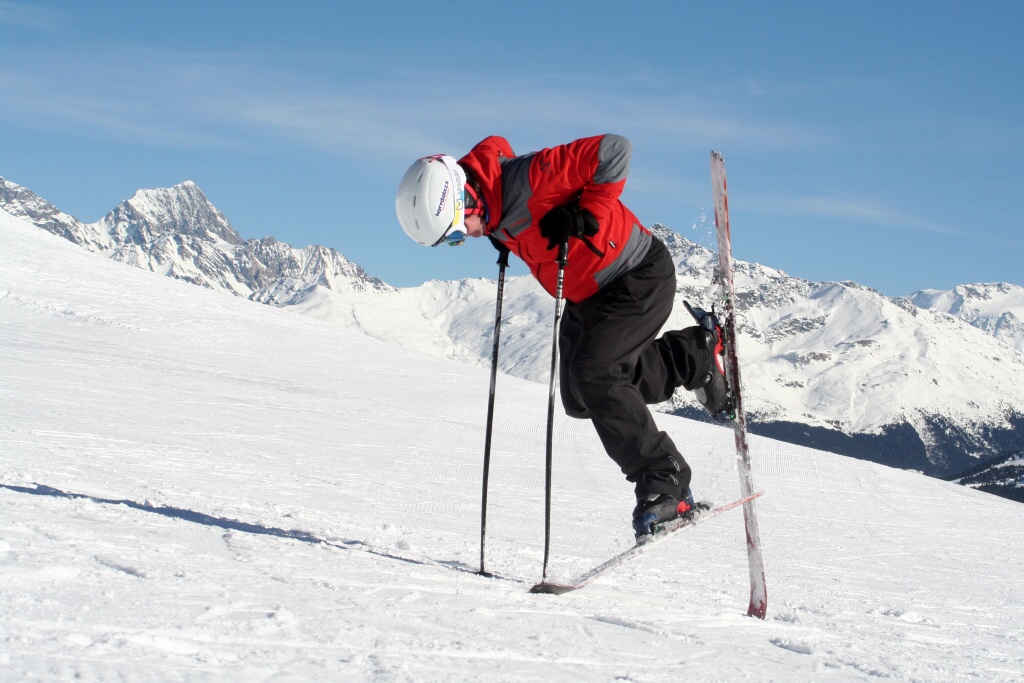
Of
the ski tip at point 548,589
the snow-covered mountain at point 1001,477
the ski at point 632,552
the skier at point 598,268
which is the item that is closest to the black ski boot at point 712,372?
the skier at point 598,268

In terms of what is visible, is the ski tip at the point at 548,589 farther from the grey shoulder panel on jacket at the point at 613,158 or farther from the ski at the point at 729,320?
the grey shoulder panel on jacket at the point at 613,158

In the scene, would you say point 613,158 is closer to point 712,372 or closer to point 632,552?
point 712,372

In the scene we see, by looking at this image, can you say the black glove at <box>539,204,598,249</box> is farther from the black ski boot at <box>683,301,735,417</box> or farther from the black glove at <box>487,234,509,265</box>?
the black ski boot at <box>683,301,735,417</box>

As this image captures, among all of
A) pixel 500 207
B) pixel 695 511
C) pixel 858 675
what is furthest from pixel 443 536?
pixel 858 675

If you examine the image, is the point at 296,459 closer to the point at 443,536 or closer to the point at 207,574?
the point at 443,536

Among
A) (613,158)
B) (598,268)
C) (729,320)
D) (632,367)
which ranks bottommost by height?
(632,367)

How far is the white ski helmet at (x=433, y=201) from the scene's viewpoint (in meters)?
4.02

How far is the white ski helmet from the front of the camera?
13.2 ft

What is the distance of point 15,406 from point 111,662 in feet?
21.3

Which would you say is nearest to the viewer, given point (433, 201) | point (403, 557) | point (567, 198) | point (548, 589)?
point (548, 589)

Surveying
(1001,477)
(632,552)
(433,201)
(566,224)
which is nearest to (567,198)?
(566,224)

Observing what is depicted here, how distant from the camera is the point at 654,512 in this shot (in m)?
4.15

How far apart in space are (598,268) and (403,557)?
1.69 meters

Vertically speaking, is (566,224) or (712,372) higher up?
(566,224)
